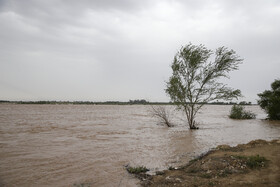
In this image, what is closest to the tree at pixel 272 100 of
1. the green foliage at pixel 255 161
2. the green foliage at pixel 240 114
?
the green foliage at pixel 240 114

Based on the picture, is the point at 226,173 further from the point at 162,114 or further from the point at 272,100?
the point at 272,100

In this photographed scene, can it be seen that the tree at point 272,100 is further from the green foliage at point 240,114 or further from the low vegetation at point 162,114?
the low vegetation at point 162,114

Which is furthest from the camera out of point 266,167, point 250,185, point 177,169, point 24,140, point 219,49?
point 219,49

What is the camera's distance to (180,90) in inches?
732

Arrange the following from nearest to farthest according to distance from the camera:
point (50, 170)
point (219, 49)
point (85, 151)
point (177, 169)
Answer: point (177, 169) → point (50, 170) → point (85, 151) → point (219, 49)

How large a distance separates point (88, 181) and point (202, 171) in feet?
11.7

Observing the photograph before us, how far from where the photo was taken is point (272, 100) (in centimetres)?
2895

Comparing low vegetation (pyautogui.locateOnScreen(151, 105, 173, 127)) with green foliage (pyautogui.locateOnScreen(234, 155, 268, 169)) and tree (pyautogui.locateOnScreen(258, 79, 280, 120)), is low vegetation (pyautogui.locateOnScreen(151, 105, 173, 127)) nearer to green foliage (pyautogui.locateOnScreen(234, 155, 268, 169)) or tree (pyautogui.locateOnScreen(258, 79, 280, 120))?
green foliage (pyautogui.locateOnScreen(234, 155, 268, 169))

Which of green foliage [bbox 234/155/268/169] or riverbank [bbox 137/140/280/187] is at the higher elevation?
green foliage [bbox 234/155/268/169]

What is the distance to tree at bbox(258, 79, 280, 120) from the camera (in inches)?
1134

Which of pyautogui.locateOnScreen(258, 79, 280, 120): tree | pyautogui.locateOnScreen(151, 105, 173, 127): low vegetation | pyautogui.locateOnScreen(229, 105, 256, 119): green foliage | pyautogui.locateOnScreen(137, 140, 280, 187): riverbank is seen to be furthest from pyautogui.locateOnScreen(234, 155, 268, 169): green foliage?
pyautogui.locateOnScreen(229, 105, 256, 119): green foliage

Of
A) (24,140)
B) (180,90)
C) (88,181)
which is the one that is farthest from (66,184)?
(180,90)

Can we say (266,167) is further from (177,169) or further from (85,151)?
(85,151)

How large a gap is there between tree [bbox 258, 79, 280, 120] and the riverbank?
1064 inches
